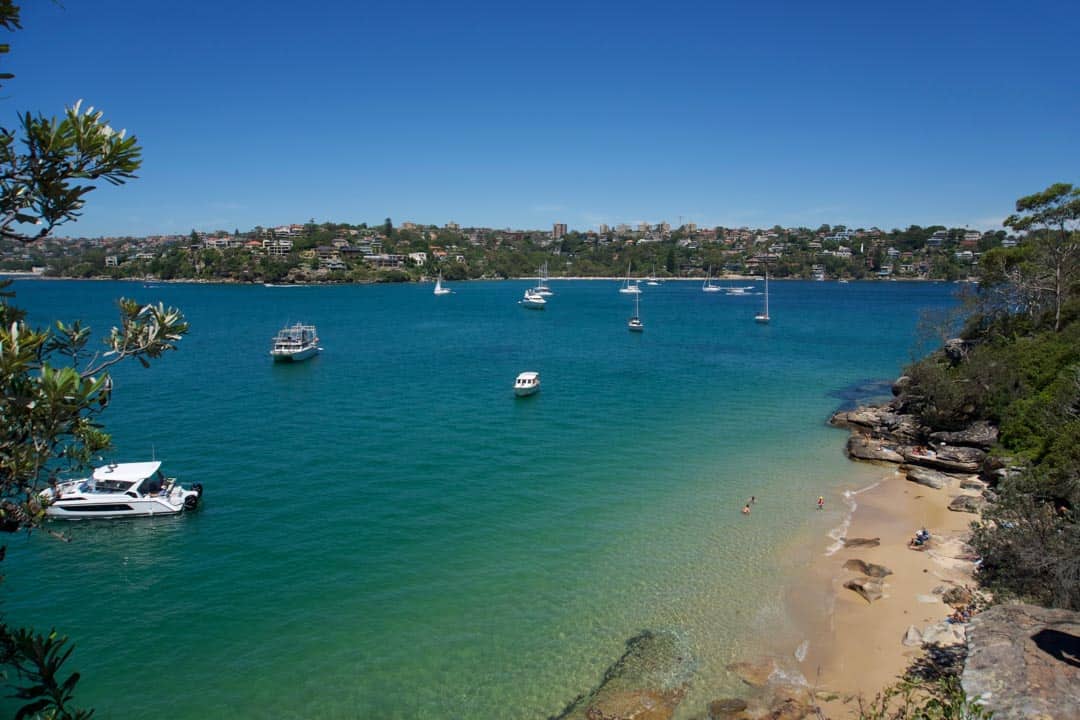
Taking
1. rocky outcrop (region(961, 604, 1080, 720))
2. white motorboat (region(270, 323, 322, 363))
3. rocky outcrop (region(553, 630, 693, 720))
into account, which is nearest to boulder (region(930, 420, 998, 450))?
rocky outcrop (region(961, 604, 1080, 720))

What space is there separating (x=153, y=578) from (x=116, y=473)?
7.19 m

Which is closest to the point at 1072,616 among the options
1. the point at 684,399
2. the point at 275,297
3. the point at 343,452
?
the point at 343,452

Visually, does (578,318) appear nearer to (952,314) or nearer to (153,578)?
(952,314)

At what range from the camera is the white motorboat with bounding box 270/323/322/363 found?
2396 inches

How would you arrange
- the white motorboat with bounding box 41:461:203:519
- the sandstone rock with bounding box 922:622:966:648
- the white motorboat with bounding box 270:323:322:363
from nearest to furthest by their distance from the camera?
the sandstone rock with bounding box 922:622:966:648 → the white motorboat with bounding box 41:461:203:519 → the white motorboat with bounding box 270:323:322:363

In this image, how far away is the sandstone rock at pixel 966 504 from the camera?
87.8ft

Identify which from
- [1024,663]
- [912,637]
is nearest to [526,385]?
[912,637]

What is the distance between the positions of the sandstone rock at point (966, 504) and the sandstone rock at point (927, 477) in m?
1.99

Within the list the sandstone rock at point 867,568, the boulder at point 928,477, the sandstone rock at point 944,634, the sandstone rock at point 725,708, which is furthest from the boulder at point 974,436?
the sandstone rock at point 725,708

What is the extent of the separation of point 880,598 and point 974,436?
18036 mm

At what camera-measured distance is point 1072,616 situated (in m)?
12.7

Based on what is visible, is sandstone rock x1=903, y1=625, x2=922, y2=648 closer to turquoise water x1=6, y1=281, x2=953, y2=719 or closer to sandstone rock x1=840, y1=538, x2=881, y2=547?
turquoise water x1=6, y1=281, x2=953, y2=719

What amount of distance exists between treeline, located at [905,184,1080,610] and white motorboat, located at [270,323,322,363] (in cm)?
5226

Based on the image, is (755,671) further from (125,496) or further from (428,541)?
(125,496)
